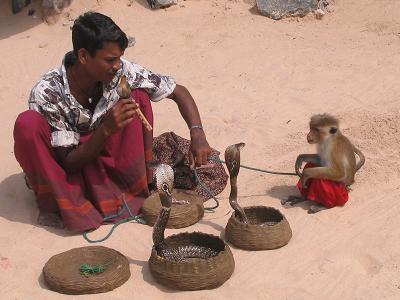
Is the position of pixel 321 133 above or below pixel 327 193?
above

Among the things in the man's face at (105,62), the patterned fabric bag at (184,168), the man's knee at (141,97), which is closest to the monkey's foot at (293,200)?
the patterned fabric bag at (184,168)

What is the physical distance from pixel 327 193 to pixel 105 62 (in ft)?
6.14

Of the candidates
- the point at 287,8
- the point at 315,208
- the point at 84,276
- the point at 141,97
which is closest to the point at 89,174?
the point at 141,97

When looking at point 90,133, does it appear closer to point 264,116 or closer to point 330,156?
point 330,156

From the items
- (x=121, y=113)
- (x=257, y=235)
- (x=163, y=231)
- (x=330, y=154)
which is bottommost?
(x=257, y=235)

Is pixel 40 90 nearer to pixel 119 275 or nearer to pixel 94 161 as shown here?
pixel 94 161

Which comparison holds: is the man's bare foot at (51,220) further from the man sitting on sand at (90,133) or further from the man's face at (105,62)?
the man's face at (105,62)

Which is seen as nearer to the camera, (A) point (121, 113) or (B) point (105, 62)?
(A) point (121, 113)

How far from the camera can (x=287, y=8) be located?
32.0 feet

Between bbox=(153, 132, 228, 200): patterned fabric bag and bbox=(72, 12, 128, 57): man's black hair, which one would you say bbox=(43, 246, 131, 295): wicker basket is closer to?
bbox=(153, 132, 228, 200): patterned fabric bag

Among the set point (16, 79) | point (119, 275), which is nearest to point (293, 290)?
point (119, 275)

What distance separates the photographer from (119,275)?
4.04 m

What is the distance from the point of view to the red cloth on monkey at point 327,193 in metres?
4.89

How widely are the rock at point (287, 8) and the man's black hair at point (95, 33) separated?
5.74m
